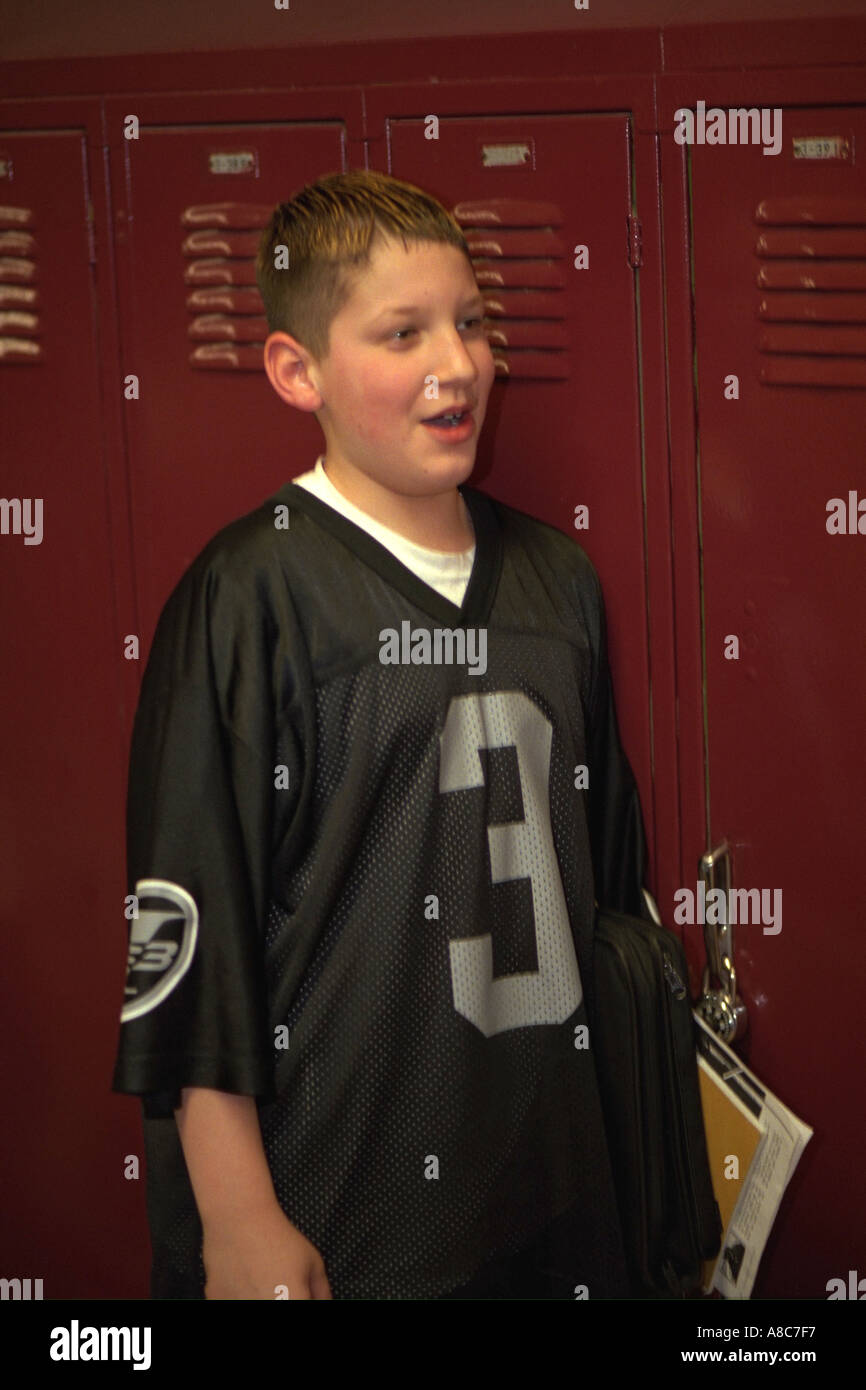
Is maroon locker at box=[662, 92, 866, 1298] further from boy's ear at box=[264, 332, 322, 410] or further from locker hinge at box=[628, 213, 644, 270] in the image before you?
boy's ear at box=[264, 332, 322, 410]

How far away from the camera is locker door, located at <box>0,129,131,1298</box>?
→ 1782 millimetres

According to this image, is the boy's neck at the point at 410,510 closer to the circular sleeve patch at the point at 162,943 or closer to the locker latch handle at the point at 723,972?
the circular sleeve patch at the point at 162,943

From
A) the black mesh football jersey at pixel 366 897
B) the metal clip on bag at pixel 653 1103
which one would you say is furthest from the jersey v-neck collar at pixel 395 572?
the metal clip on bag at pixel 653 1103

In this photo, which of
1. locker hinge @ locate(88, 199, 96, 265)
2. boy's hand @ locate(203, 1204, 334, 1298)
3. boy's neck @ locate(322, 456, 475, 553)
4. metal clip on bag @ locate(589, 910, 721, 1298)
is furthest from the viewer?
locker hinge @ locate(88, 199, 96, 265)

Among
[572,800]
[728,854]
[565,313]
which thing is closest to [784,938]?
[728,854]

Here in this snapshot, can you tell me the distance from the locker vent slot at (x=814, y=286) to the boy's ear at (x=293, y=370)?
1.85ft

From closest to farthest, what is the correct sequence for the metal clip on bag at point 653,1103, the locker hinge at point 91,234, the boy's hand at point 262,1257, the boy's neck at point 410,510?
the boy's hand at point 262,1257 → the boy's neck at point 410,510 → the metal clip on bag at point 653,1103 → the locker hinge at point 91,234

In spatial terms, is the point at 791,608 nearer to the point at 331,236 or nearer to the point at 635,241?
the point at 635,241

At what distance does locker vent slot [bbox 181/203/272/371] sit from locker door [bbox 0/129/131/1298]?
136mm

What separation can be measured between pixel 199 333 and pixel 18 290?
0.78ft

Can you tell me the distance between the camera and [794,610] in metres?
1.77

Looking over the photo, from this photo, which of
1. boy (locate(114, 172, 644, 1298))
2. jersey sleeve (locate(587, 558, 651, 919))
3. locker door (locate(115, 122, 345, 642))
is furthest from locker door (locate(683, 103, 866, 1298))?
locker door (locate(115, 122, 345, 642))

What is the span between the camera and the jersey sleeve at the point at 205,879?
1419 millimetres

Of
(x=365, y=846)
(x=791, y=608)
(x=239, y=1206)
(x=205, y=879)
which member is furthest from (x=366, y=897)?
(x=791, y=608)
